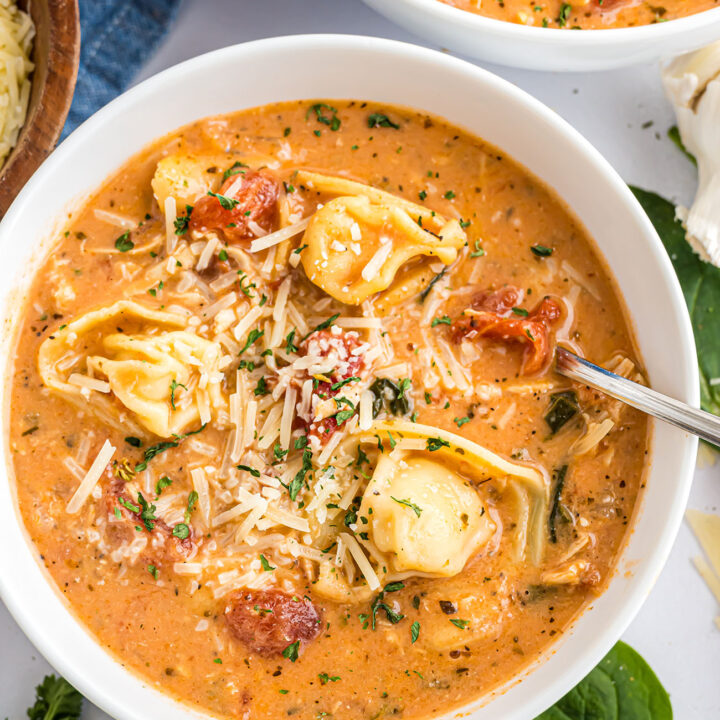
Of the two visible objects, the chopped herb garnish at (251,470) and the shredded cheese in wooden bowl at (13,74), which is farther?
the shredded cheese in wooden bowl at (13,74)

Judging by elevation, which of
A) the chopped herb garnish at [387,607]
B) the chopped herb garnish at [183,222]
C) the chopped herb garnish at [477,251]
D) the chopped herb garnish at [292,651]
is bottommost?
the chopped herb garnish at [292,651]

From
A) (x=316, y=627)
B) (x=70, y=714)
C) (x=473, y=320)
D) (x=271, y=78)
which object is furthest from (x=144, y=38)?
(x=70, y=714)

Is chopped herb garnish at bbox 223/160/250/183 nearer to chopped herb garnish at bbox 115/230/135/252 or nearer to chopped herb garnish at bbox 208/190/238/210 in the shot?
chopped herb garnish at bbox 208/190/238/210

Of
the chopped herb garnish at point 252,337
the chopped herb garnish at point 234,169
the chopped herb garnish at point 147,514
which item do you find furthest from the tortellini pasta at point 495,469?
the chopped herb garnish at point 234,169

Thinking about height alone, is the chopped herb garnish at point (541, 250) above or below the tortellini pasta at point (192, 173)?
below

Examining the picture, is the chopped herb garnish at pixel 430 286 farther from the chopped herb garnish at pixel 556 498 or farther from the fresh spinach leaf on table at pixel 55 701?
the fresh spinach leaf on table at pixel 55 701

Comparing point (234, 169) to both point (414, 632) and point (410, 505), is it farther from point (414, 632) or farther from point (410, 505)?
point (414, 632)

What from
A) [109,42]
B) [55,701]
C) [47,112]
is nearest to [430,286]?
[47,112]
